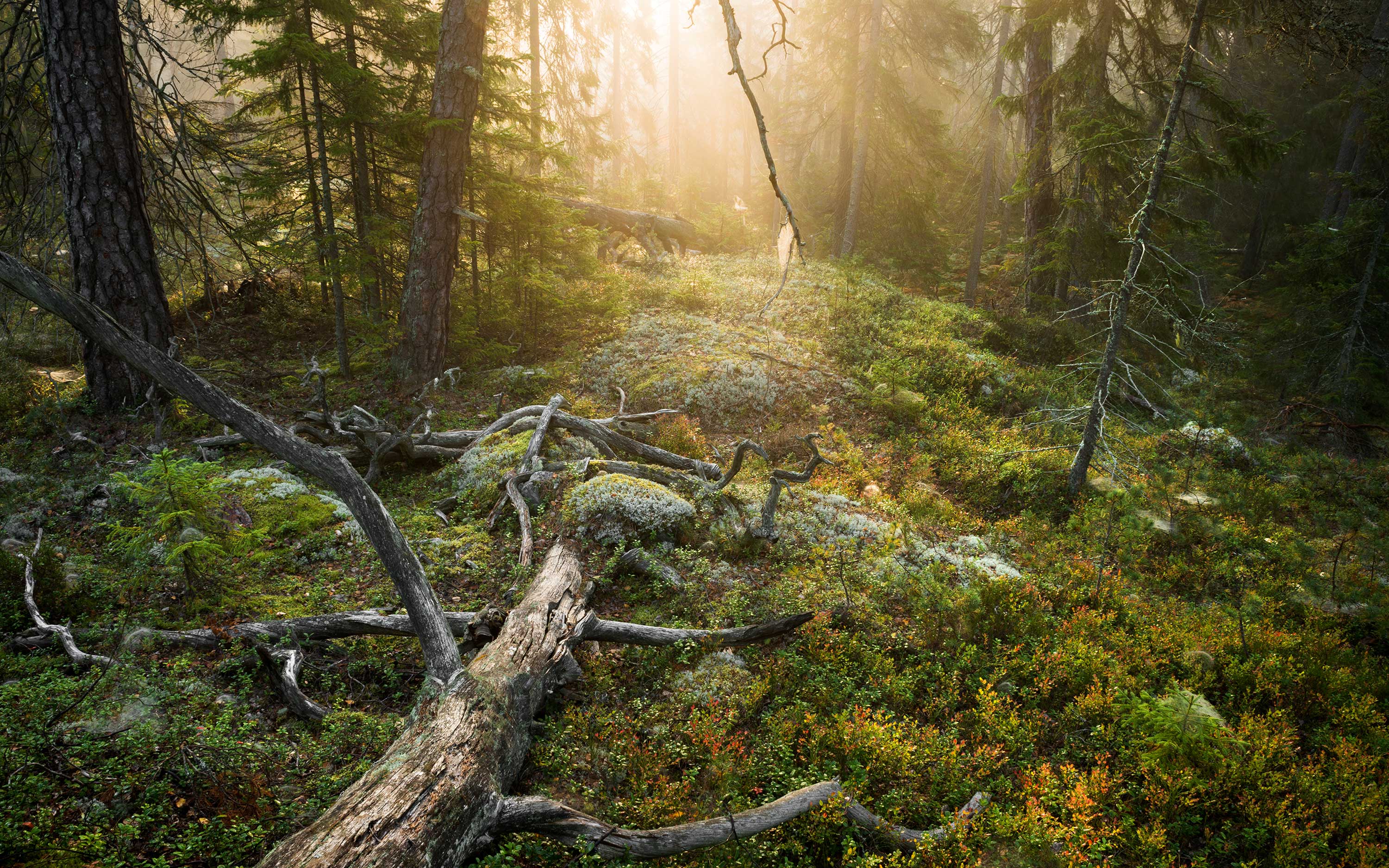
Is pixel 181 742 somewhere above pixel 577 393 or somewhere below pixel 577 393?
below

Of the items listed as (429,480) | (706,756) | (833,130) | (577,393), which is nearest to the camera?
(706,756)

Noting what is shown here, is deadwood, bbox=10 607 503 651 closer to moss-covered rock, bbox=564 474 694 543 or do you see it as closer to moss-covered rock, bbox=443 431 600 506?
moss-covered rock, bbox=564 474 694 543

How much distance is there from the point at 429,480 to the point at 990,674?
22.5ft

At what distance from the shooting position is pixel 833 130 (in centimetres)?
2512

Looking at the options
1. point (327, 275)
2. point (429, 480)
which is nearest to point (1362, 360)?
point (429, 480)

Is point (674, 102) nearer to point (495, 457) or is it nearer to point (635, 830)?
point (495, 457)

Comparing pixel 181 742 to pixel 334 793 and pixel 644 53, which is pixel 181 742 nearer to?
pixel 334 793

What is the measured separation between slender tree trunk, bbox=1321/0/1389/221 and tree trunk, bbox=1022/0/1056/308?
6075 mm

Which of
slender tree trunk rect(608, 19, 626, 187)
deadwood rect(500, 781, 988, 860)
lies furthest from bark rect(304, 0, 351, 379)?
slender tree trunk rect(608, 19, 626, 187)

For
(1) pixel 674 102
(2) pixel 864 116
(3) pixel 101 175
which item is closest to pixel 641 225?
(2) pixel 864 116

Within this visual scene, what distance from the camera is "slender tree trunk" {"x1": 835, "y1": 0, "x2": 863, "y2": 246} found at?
20156 mm

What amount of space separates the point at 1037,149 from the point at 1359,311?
7.89m

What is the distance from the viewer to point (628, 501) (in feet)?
21.8

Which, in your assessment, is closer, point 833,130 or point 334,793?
point 334,793
